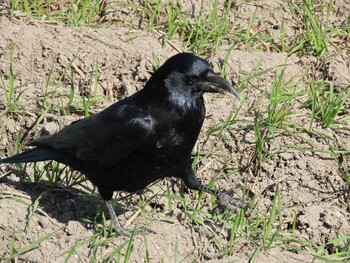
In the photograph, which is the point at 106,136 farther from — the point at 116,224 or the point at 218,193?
the point at 218,193

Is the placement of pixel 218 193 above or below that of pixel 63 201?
above

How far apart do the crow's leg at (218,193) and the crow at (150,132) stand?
0.13 m

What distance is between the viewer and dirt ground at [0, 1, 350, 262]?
500cm

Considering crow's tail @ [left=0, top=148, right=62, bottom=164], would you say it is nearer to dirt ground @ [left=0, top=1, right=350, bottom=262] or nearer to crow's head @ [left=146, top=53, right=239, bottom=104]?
dirt ground @ [left=0, top=1, right=350, bottom=262]

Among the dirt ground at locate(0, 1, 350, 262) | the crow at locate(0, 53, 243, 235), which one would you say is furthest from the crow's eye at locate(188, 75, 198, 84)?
the dirt ground at locate(0, 1, 350, 262)

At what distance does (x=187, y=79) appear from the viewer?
16.4ft

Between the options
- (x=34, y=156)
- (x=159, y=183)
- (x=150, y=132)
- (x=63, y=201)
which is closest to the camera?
(x=150, y=132)

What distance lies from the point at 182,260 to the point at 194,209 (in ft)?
2.04

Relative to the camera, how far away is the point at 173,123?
16.1ft

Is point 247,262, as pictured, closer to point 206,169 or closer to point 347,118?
point 206,169

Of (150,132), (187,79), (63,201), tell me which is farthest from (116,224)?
(187,79)

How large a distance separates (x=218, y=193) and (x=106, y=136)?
0.83m

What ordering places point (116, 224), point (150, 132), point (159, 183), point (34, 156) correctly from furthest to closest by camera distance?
point (159, 183) → point (34, 156) → point (116, 224) → point (150, 132)

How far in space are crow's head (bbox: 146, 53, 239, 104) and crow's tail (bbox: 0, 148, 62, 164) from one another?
85 cm
